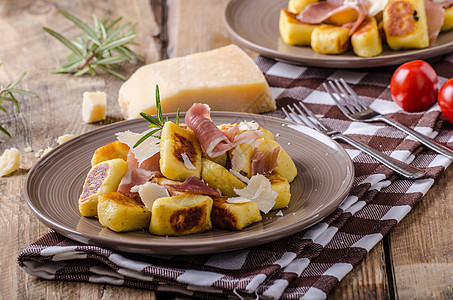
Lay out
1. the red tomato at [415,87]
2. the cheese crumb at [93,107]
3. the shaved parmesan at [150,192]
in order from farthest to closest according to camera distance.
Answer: the cheese crumb at [93,107]
the red tomato at [415,87]
the shaved parmesan at [150,192]

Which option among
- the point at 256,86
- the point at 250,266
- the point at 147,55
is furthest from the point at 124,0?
the point at 250,266

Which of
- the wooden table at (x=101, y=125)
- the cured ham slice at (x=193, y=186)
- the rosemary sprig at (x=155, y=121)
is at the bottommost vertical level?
the wooden table at (x=101, y=125)

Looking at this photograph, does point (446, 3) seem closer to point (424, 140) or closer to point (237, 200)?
point (424, 140)

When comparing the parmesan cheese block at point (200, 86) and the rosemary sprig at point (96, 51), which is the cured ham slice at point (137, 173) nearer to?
the parmesan cheese block at point (200, 86)

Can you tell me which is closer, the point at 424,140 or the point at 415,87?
Answer: the point at 424,140

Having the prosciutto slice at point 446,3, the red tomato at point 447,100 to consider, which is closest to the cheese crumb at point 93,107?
the red tomato at point 447,100

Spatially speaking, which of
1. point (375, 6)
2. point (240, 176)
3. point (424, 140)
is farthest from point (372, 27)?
point (240, 176)
